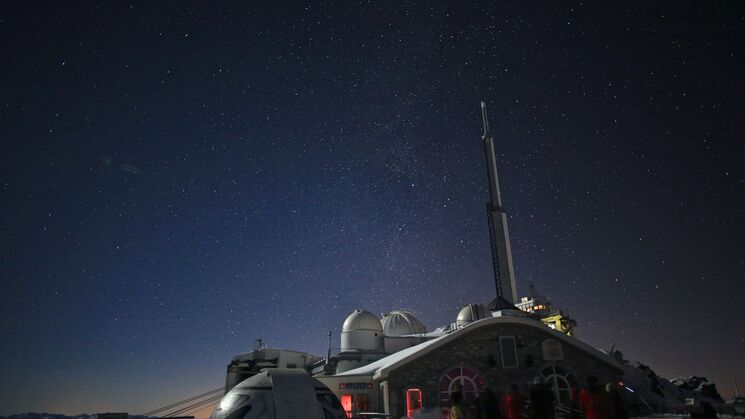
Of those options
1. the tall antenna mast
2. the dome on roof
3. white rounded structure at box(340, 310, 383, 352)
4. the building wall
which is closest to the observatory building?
the building wall

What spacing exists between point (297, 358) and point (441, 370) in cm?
2320

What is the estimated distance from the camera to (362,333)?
123 ft

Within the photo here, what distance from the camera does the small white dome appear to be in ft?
124

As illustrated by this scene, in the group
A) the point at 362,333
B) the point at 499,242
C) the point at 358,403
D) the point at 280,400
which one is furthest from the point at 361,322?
the point at 280,400

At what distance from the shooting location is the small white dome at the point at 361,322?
37.8 meters

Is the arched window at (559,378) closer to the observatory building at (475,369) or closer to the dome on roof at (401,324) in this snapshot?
the observatory building at (475,369)

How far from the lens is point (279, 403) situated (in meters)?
8.77

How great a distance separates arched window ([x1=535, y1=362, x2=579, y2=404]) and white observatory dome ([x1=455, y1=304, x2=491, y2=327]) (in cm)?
1915

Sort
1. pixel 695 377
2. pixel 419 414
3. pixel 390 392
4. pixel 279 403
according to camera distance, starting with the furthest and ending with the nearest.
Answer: pixel 695 377 < pixel 390 392 < pixel 419 414 < pixel 279 403

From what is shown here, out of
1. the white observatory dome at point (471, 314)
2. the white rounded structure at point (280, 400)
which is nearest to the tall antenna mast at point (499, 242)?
the white observatory dome at point (471, 314)

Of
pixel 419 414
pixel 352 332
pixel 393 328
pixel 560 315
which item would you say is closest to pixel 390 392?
pixel 419 414

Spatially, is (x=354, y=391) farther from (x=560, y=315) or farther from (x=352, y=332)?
(x=560, y=315)

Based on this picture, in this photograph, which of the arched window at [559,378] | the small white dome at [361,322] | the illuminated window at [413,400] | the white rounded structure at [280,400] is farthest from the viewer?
the small white dome at [361,322]

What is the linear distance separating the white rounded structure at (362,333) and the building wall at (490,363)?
56.6ft
